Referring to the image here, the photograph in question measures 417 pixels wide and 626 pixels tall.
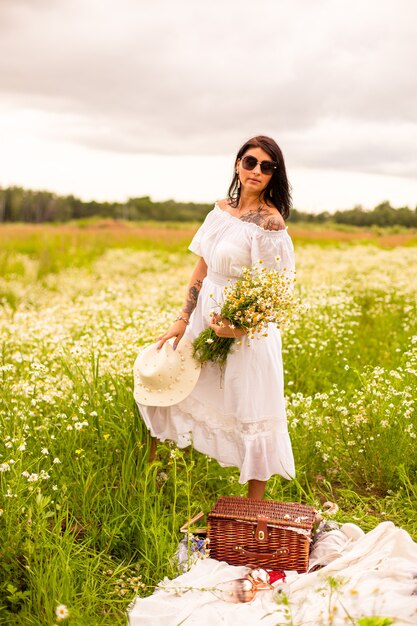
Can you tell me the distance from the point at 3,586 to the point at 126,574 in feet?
2.36

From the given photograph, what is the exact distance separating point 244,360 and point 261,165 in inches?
49.4

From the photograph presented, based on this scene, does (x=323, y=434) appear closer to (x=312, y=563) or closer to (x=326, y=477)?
(x=326, y=477)

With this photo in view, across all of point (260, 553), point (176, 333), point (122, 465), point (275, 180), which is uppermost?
point (275, 180)

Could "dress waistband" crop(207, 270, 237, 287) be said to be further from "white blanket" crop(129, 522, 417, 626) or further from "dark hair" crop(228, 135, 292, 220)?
"white blanket" crop(129, 522, 417, 626)

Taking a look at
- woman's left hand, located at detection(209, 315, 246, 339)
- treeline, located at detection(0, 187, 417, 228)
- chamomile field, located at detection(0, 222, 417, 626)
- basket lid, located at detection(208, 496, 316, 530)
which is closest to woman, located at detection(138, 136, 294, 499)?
woman's left hand, located at detection(209, 315, 246, 339)

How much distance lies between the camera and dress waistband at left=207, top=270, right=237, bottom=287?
14.1 feet

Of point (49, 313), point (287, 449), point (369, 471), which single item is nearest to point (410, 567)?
point (287, 449)

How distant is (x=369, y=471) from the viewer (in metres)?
5.04

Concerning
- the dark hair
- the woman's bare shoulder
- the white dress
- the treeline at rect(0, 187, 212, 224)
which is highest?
the treeline at rect(0, 187, 212, 224)

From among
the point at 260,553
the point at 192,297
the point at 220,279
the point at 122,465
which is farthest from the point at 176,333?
the point at 260,553

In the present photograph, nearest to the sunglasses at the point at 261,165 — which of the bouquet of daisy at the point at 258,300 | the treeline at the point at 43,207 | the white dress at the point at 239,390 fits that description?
the white dress at the point at 239,390

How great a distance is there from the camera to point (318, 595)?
341 centimetres

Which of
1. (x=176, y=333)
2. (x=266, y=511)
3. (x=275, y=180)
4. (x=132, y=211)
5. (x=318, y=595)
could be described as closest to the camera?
(x=318, y=595)

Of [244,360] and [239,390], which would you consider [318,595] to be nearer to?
[239,390]
